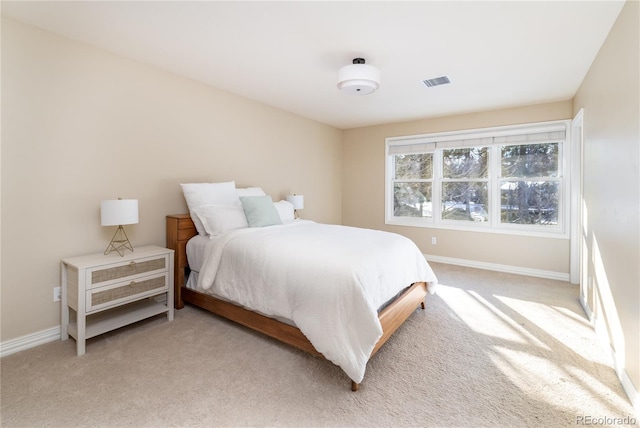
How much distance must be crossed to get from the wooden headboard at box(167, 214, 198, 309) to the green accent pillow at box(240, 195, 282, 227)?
0.58 metres

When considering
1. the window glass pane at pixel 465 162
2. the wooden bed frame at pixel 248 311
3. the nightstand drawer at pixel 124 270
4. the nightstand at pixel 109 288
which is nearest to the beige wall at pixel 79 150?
the nightstand at pixel 109 288

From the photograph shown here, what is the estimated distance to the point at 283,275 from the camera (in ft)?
6.88

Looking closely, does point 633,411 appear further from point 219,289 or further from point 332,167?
point 332,167

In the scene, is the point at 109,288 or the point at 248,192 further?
the point at 248,192

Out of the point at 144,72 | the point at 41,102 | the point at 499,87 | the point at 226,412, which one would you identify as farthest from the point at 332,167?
the point at 226,412

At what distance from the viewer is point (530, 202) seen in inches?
165

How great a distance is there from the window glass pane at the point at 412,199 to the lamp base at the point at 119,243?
13.8ft

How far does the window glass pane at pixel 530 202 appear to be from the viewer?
406 centimetres

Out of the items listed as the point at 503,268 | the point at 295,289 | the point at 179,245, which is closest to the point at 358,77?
the point at 295,289

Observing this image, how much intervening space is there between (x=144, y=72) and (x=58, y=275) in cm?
197

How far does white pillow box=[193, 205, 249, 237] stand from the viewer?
2805 millimetres

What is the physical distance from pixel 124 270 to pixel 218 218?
0.87 meters

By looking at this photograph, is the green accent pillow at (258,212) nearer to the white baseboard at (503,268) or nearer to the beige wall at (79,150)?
the beige wall at (79,150)

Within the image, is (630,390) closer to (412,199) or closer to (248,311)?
(248,311)
